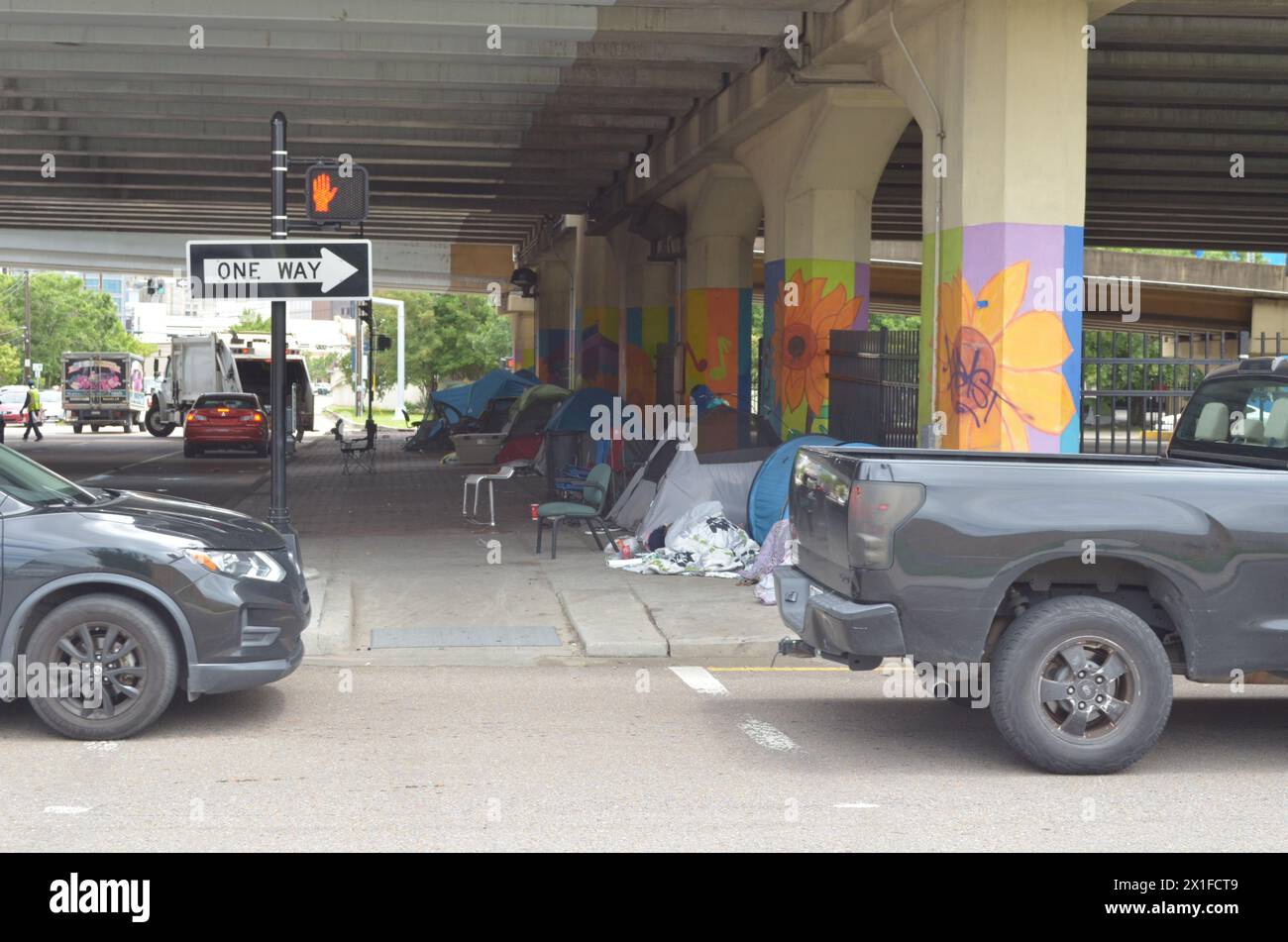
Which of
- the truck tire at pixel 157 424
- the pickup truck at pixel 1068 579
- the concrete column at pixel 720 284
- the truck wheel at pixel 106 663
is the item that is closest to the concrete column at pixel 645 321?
the concrete column at pixel 720 284

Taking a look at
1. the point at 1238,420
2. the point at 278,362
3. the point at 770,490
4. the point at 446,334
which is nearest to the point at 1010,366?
the point at 770,490

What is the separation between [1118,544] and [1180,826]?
1331 mm

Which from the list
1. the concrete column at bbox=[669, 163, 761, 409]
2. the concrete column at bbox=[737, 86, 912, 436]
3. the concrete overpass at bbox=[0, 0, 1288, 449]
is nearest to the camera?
the concrete overpass at bbox=[0, 0, 1288, 449]

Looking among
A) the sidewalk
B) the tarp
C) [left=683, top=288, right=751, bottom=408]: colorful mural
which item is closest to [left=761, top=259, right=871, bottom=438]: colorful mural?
the sidewalk

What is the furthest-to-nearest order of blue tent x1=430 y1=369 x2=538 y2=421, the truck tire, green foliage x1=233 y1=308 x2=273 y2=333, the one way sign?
1. green foliage x1=233 y1=308 x2=273 y2=333
2. the truck tire
3. blue tent x1=430 y1=369 x2=538 y2=421
4. the one way sign

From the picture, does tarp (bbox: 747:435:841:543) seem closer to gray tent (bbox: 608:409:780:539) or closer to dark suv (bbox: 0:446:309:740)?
gray tent (bbox: 608:409:780:539)

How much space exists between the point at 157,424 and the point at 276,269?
4153cm

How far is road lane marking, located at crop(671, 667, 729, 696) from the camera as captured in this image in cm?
909

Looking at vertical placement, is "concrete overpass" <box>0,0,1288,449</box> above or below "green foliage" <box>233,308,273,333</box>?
below

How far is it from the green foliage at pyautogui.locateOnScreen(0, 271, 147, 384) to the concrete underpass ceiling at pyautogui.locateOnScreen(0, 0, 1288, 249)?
191 feet

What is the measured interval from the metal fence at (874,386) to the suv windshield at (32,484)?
8.64m

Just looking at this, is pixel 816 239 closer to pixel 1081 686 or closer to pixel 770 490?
pixel 770 490

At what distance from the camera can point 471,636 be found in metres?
10.8

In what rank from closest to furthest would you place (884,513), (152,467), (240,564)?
(884,513) < (240,564) < (152,467)
